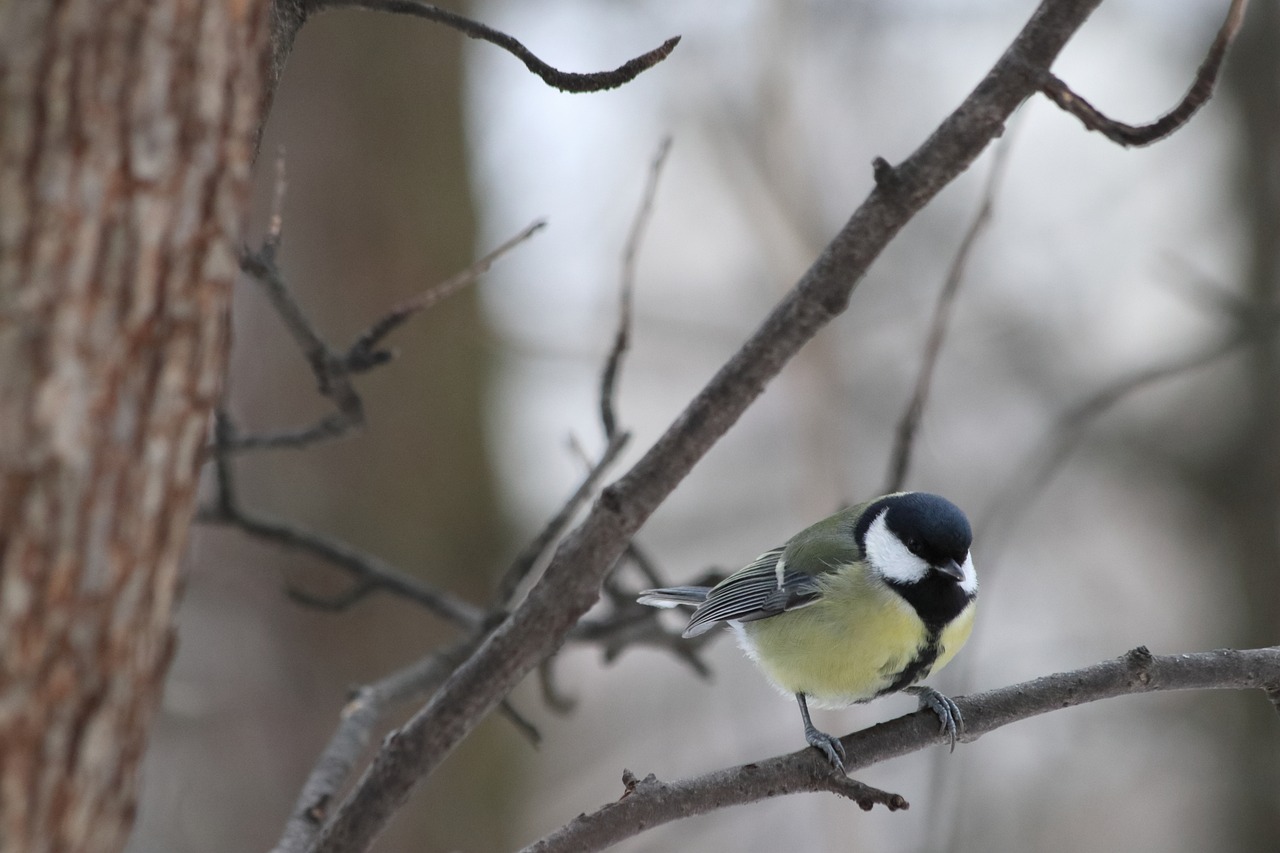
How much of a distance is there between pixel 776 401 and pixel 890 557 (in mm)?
4251

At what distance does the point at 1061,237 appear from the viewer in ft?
17.7

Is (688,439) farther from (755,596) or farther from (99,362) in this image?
(755,596)

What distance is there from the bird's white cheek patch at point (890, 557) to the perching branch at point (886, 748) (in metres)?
Result: 0.64

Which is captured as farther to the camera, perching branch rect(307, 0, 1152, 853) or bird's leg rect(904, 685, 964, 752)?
bird's leg rect(904, 685, 964, 752)

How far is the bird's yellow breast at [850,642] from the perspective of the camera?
77.8 inches

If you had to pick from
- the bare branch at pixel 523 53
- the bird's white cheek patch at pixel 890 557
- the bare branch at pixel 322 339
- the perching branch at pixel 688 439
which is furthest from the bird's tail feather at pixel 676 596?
the bare branch at pixel 523 53

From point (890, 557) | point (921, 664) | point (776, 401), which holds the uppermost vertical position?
point (890, 557)

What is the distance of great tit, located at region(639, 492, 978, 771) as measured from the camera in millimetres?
1982

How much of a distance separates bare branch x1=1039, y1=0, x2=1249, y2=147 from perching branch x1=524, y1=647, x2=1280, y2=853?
594mm

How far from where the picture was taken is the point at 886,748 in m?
1.43

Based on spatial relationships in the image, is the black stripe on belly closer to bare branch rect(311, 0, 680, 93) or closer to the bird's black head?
the bird's black head

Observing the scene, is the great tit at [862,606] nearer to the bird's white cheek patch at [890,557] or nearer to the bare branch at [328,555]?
the bird's white cheek patch at [890,557]

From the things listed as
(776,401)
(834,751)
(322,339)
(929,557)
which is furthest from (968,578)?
(776,401)

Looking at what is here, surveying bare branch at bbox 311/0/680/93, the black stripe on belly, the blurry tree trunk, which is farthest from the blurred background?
the blurry tree trunk
